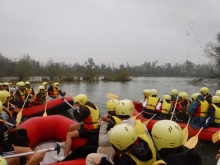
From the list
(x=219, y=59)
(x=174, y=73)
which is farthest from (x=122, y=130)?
(x=174, y=73)

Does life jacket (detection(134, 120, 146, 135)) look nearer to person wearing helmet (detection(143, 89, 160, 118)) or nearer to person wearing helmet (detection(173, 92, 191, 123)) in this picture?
person wearing helmet (detection(143, 89, 160, 118))

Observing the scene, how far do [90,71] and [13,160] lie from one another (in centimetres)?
3994

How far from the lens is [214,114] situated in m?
5.61

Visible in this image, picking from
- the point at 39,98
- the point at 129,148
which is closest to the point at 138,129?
the point at 129,148

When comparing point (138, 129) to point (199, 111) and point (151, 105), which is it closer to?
point (199, 111)

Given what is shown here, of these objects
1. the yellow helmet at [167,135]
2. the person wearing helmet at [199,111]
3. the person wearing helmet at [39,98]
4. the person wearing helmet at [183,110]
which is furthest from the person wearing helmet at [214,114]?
the person wearing helmet at [39,98]

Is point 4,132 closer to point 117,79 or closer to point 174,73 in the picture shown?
point 117,79

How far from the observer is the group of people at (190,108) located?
563cm

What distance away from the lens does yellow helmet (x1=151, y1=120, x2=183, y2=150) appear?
211 centimetres

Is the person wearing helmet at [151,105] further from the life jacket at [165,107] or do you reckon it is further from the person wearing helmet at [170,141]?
the person wearing helmet at [170,141]

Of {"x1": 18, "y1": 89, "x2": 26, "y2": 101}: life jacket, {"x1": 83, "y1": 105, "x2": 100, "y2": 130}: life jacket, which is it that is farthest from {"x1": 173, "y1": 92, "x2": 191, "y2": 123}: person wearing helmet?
{"x1": 18, "y1": 89, "x2": 26, "y2": 101}: life jacket

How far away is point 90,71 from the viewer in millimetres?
42969

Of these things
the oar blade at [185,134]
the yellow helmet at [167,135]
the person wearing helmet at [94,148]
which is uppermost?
the yellow helmet at [167,135]

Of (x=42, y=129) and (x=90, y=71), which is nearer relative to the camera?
(x=42, y=129)
